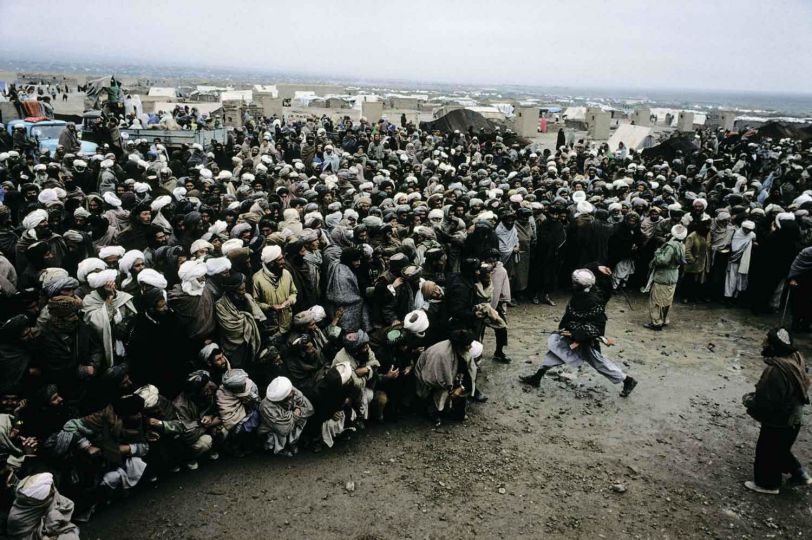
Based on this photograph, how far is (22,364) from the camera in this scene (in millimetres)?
3732

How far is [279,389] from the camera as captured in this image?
13.3 ft

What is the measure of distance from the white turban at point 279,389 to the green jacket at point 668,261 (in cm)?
508

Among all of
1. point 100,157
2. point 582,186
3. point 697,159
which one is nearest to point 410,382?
point 582,186

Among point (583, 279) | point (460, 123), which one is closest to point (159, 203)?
point (583, 279)

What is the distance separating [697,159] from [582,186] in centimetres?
771

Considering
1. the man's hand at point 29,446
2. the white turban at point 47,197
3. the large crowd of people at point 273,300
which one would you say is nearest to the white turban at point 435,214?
the large crowd of people at point 273,300

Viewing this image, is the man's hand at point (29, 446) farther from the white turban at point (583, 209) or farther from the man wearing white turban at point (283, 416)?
the white turban at point (583, 209)

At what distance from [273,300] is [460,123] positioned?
18899 mm

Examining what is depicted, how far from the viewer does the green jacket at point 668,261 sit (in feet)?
22.0

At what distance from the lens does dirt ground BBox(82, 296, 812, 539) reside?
12.4 feet

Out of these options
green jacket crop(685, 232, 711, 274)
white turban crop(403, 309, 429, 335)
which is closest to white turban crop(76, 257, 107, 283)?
white turban crop(403, 309, 429, 335)

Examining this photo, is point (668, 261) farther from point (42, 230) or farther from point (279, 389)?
point (42, 230)

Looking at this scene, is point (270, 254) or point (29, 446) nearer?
point (29, 446)

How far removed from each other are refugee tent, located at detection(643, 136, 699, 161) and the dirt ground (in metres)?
14.1
